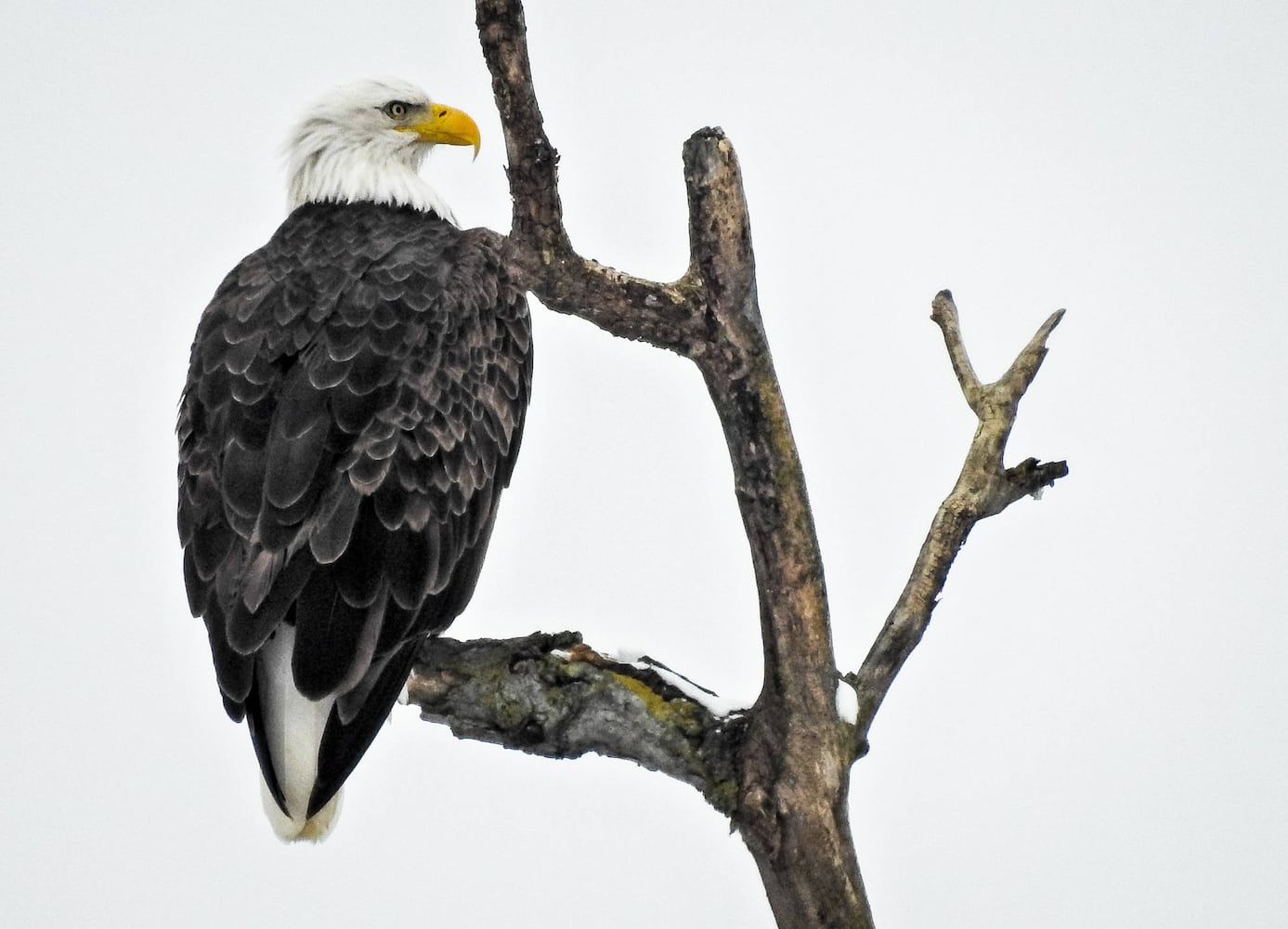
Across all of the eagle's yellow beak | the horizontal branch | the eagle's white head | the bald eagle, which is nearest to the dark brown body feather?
the bald eagle

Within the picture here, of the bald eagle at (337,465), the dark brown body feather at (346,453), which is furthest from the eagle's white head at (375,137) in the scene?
the dark brown body feather at (346,453)

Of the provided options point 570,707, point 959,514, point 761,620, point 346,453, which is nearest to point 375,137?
point 346,453

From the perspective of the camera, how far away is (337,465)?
4508 millimetres

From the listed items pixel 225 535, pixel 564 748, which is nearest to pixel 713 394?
pixel 564 748

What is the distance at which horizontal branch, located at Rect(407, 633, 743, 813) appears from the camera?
4633mm

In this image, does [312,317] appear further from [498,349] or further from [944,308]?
[944,308]

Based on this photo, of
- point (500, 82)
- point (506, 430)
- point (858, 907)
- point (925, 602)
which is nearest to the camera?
point (500, 82)

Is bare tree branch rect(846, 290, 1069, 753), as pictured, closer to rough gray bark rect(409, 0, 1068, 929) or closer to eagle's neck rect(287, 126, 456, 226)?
rough gray bark rect(409, 0, 1068, 929)

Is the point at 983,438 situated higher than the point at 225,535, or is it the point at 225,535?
the point at 983,438

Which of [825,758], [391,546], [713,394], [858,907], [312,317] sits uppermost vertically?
[312,317]

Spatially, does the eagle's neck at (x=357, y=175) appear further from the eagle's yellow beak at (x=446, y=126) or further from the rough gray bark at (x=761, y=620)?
the rough gray bark at (x=761, y=620)

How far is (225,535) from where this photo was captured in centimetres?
456

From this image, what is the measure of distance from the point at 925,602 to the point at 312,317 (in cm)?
235

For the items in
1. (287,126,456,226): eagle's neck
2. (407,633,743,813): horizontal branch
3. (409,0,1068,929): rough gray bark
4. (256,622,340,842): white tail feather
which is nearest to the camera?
(409,0,1068,929): rough gray bark
